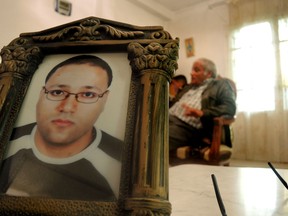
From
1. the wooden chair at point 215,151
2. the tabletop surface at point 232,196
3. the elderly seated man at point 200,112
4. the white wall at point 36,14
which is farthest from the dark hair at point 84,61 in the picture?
the white wall at point 36,14

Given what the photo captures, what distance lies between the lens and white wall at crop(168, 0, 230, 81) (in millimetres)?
3193

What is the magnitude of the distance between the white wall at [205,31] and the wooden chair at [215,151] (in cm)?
120

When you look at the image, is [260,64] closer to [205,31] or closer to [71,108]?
[205,31]

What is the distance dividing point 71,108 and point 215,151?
1.64 metres

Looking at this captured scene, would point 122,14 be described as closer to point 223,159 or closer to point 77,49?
point 223,159

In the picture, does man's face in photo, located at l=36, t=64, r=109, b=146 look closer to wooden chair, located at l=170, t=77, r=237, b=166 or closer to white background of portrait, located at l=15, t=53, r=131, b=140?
white background of portrait, located at l=15, t=53, r=131, b=140

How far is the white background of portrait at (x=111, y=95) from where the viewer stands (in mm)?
356

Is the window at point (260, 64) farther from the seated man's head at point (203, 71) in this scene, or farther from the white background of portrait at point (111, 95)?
the white background of portrait at point (111, 95)

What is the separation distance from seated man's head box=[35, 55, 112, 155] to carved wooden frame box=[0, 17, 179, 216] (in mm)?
34

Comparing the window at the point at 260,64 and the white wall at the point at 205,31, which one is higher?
the white wall at the point at 205,31

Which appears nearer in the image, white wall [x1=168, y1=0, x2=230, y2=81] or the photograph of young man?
the photograph of young man

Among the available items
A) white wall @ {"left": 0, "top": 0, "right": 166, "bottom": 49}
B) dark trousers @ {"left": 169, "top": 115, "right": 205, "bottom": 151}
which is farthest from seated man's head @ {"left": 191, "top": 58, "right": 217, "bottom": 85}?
white wall @ {"left": 0, "top": 0, "right": 166, "bottom": 49}

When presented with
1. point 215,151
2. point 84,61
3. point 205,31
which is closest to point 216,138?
point 215,151

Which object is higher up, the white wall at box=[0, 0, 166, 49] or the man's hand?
the white wall at box=[0, 0, 166, 49]
